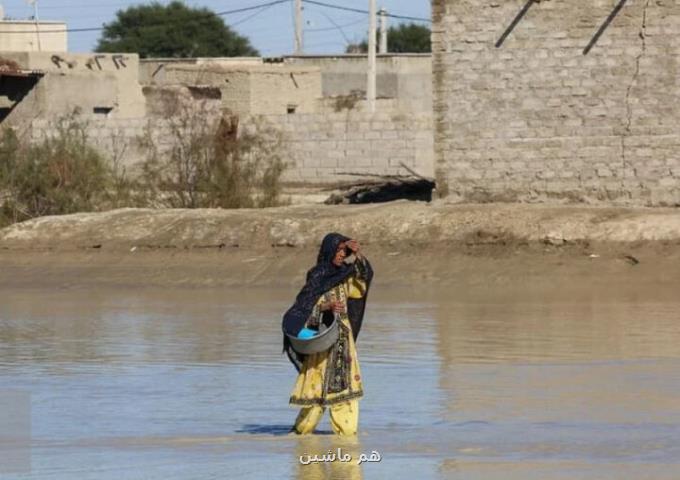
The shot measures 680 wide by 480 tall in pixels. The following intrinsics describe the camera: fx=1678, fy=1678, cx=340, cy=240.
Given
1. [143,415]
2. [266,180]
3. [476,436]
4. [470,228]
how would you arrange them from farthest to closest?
[266,180]
[470,228]
[143,415]
[476,436]

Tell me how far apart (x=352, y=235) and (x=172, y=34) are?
6037 cm

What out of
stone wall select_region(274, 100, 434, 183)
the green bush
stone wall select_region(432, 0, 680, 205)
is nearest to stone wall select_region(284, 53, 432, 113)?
stone wall select_region(274, 100, 434, 183)

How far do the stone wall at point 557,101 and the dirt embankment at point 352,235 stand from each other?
20.4 inches

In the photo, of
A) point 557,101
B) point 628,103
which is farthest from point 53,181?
point 628,103

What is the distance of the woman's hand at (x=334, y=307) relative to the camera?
9.26 m

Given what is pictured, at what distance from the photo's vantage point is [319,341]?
9.09m

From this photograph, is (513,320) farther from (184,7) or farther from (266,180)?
(184,7)

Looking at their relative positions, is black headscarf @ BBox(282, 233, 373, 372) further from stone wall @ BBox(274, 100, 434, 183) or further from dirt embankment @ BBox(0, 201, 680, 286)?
stone wall @ BBox(274, 100, 434, 183)

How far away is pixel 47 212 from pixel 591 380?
1532cm

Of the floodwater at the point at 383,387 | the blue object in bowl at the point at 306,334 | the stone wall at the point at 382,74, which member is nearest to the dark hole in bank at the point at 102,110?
the stone wall at the point at 382,74

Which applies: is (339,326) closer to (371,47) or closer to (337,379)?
(337,379)

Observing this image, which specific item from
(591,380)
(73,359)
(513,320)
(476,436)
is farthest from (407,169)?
(476,436)

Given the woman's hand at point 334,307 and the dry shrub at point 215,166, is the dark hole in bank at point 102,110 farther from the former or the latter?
the woman's hand at point 334,307

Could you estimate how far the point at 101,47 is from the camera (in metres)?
81.2
